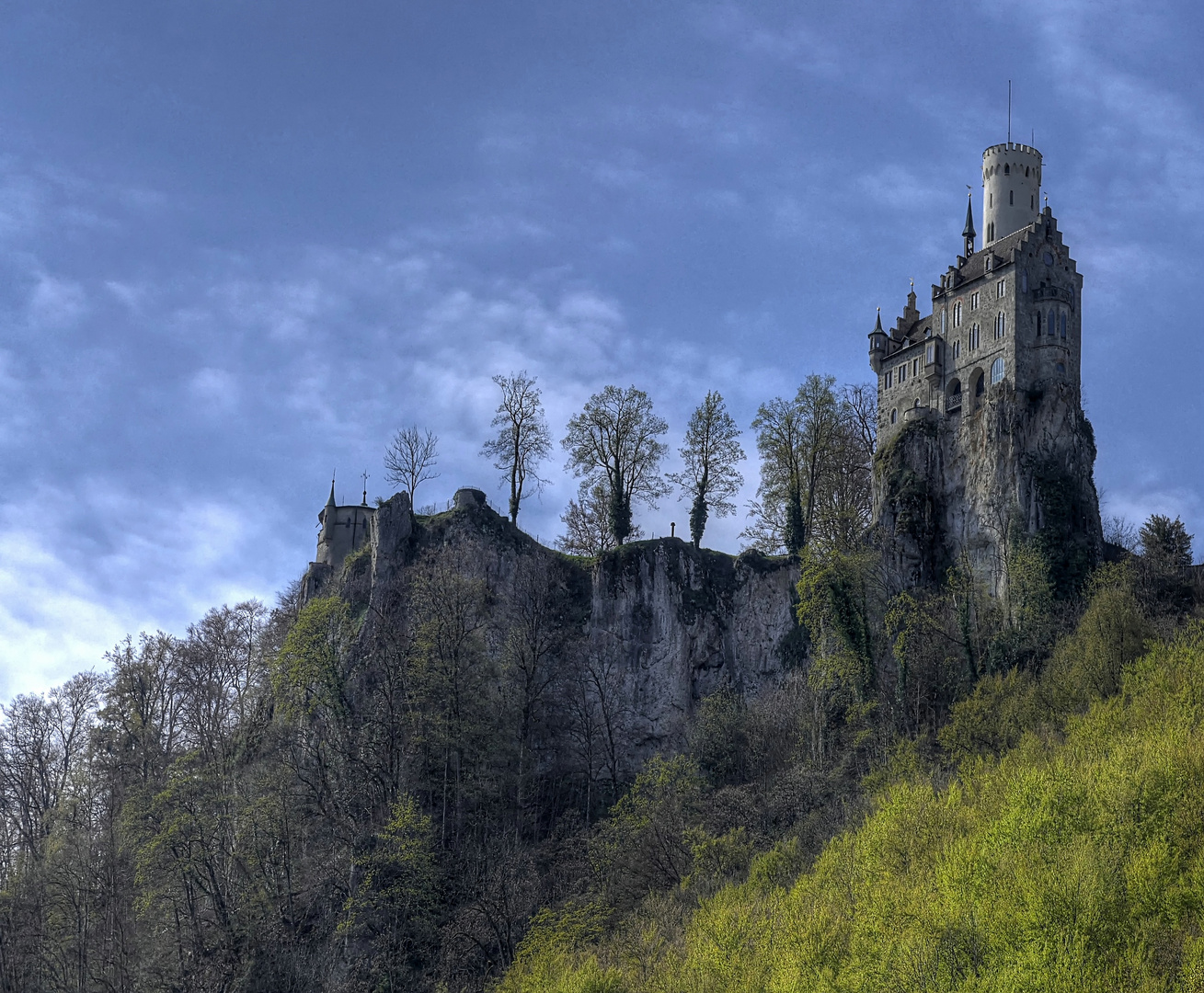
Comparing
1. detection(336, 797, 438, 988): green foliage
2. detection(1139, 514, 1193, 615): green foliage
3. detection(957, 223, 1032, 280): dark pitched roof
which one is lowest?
detection(336, 797, 438, 988): green foliage

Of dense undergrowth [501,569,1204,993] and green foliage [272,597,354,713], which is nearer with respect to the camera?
dense undergrowth [501,569,1204,993]

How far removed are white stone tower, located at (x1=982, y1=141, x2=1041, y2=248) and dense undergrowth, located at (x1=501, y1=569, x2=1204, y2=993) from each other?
66.9 ft

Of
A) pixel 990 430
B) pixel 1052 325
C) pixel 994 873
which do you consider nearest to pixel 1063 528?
pixel 990 430

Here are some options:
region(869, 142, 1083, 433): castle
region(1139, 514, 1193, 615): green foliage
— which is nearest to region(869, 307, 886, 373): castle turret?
region(869, 142, 1083, 433): castle

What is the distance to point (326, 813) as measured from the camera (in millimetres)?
40219

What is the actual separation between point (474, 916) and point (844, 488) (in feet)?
88.9

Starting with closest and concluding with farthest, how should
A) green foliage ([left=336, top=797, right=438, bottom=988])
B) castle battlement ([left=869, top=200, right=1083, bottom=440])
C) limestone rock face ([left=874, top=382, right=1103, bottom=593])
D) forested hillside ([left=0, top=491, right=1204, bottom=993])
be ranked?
1. forested hillside ([left=0, top=491, right=1204, bottom=993])
2. green foliage ([left=336, top=797, right=438, bottom=988])
3. limestone rock face ([left=874, top=382, right=1103, bottom=593])
4. castle battlement ([left=869, top=200, right=1083, bottom=440])

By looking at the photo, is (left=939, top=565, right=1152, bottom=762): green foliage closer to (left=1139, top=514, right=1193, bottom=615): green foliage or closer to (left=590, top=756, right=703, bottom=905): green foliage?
(left=1139, top=514, right=1193, bottom=615): green foliage

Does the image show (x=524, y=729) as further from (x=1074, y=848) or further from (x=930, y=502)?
(x=1074, y=848)

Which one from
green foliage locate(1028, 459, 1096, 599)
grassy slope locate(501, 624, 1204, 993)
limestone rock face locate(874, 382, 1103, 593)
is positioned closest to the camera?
grassy slope locate(501, 624, 1204, 993)

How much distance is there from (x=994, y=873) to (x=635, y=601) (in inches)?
A: 891

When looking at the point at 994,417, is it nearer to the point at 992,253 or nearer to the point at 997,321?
the point at 997,321

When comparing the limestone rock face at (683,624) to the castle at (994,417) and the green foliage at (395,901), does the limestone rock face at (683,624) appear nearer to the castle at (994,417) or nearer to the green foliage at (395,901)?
the castle at (994,417)

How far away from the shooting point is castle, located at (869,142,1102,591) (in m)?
46.6
